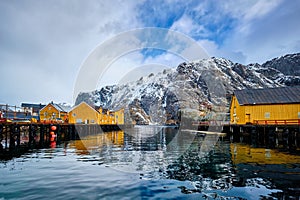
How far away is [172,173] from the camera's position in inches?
529

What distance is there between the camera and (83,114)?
2820 inches

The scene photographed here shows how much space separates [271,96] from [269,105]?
2298 millimetres

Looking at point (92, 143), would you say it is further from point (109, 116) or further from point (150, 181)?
point (109, 116)

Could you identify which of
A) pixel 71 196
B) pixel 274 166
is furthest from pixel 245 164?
pixel 71 196

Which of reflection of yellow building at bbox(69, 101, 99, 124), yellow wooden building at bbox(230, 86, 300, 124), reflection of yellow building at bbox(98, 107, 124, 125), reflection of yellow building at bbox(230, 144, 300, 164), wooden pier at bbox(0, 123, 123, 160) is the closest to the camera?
reflection of yellow building at bbox(230, 144, 300, 164)

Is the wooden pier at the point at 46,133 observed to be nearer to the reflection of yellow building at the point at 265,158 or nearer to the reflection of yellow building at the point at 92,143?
the reflection of yellow building at the point at 92,143

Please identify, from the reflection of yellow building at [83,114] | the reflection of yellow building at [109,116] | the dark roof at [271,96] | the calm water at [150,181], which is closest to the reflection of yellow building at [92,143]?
the calm water at [150,181]

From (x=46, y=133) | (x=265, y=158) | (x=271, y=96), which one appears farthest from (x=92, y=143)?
(x=271, y=96)

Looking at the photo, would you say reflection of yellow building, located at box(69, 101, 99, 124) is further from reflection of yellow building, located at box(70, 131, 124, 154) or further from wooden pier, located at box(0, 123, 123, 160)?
reflection of yellow building, located at box(70, 131, 124, 154)

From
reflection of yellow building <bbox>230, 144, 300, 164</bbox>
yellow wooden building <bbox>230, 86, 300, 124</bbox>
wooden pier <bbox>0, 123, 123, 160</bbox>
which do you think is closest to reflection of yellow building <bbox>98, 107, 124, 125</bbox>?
wooden pier <bbox>0, 123, 123, 160</bbox>

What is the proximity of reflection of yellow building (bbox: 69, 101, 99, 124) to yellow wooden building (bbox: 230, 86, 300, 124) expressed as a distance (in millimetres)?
44476

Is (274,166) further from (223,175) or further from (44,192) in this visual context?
(44,192)

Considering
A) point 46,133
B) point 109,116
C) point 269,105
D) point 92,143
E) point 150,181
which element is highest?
point 269,105

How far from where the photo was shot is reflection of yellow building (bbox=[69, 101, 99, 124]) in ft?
233
